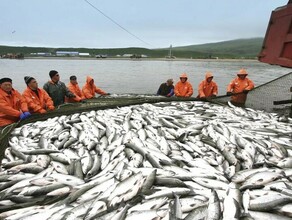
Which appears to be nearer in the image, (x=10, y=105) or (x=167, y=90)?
(x=10, y=105)

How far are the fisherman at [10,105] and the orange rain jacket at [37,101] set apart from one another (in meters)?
0.27

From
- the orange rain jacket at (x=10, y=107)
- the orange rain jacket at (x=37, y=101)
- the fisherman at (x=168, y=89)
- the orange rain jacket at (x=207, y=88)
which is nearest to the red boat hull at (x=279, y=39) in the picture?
the orange rain jacket at (x=207, y=88)

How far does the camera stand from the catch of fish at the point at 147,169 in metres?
2.85

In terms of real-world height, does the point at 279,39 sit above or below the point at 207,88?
above

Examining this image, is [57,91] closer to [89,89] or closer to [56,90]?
[56,90]

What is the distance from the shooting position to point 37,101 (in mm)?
7559

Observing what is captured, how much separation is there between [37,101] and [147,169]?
16.8ft

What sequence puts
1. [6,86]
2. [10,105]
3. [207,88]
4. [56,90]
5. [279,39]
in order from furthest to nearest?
[207,88], [56,90], [10,105], [6,86], [279,39]

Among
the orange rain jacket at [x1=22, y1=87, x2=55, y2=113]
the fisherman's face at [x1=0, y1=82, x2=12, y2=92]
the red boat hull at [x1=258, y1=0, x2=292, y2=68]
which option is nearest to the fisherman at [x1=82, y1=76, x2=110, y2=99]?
the orange rain jacket at [x1=22, y1=87, x2=55, y2=113]

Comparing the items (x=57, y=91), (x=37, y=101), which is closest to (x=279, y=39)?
(x=37, y=101)

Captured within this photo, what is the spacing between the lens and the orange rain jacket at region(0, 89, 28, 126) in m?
6.43

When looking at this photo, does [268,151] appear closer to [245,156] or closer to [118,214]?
[245,156]

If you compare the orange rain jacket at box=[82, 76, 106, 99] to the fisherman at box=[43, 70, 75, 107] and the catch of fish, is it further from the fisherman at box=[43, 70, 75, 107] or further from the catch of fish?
the catch of fish

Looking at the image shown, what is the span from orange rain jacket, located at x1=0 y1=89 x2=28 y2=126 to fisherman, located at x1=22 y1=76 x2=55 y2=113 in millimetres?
286
